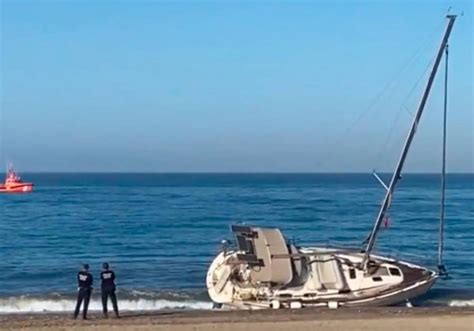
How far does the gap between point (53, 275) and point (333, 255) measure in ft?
58.2

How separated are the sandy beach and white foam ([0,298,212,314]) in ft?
22.4

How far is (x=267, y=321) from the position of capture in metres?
28.8

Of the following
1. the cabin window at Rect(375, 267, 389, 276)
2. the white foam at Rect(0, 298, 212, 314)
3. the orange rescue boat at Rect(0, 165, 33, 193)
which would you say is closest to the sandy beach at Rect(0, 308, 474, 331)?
the cabin window at Rect(375, 267, 389, 276)

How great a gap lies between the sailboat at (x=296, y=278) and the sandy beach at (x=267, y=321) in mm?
3303

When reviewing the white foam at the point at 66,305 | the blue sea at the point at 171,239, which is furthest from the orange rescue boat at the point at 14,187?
the white foam at the point at 66,305

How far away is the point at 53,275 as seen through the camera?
49281mm

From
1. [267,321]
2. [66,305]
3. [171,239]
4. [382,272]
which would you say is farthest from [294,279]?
[171,239]

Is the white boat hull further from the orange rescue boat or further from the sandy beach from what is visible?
the orange rescue boat

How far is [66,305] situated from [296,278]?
30.1 feet

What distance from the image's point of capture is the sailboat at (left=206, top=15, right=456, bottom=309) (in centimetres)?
3469

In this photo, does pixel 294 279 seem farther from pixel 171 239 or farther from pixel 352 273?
pixel 171 239

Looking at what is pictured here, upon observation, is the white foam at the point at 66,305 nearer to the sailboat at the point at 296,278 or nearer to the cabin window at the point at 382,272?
the sailboat at the point at 296,278

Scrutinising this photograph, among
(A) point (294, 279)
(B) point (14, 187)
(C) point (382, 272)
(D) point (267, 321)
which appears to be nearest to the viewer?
(D) point (267, 321)

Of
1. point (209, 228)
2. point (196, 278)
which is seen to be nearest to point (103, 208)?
point (209, 228)
